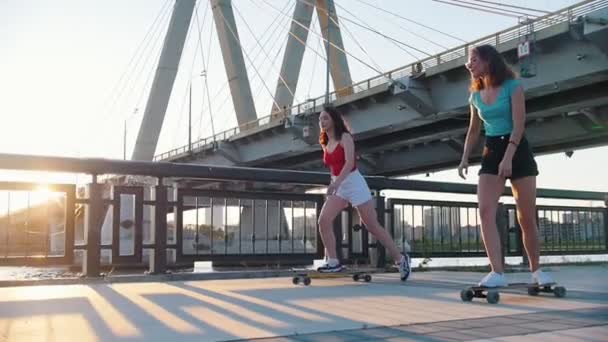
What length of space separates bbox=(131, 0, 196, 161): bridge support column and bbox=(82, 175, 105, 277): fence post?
37084mm

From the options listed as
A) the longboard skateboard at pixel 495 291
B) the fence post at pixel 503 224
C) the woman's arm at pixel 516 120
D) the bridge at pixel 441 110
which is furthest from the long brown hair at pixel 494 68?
the bridge at pixel 441 110

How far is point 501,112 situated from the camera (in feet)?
16.5

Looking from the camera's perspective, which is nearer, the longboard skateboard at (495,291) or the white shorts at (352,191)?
the longboard skateboard at (495,291)

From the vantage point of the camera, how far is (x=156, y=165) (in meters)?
7.02

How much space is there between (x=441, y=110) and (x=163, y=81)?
21.0 metres

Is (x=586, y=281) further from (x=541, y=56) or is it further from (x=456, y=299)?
(x=541, y=56)

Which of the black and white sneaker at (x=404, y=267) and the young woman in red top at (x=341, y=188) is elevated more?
the young woman in red top at (x=341, y=188)

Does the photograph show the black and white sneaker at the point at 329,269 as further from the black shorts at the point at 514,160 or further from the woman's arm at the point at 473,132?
the black shorts at the point at 514,160

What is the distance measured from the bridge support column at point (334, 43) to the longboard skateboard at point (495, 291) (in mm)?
40341

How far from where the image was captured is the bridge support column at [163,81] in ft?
143

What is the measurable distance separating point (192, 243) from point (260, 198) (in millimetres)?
936

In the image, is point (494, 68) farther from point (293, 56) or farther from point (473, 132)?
point (293, 56)

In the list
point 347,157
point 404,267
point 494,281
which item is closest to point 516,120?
point 494,281

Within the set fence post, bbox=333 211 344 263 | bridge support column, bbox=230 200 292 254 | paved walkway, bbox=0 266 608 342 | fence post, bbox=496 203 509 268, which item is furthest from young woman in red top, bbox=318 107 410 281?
fence post, bbox=496 203 509 268
